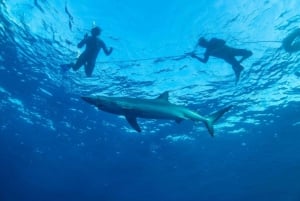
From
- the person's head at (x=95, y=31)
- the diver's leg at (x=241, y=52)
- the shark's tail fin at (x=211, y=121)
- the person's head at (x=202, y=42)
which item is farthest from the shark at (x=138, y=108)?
the diver's leg at (x=241, y=52)

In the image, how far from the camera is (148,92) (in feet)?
60.7

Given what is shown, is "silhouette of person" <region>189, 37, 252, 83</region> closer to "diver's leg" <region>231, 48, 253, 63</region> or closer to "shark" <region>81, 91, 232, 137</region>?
"diver's leg" <region>231, 48, 253, 63</region>

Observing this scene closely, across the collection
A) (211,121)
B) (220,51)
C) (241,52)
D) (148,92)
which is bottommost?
(211,121)

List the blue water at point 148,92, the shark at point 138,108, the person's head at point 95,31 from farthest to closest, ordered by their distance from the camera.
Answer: the blue water at point 148,92
the person's head at point 95,31
the shark at point 138,108

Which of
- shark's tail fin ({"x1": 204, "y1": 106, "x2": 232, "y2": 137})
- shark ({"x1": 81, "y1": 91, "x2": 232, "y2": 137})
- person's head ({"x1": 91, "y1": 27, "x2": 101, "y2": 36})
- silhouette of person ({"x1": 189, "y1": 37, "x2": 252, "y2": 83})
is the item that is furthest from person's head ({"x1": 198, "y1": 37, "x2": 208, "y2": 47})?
shark ({"x1": 81, "y1": 91, "x2": 232, "y2": 137})

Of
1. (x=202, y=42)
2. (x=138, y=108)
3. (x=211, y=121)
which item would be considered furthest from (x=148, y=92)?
(x=138, y=108)

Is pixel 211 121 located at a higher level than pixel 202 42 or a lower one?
lower

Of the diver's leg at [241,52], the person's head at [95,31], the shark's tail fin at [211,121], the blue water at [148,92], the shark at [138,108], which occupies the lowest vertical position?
the shark at [138,108]

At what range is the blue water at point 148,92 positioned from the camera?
12695 millimetres

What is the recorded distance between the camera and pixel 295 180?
53.4 m

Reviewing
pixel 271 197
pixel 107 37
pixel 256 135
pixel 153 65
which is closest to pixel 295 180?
pixel 271 197

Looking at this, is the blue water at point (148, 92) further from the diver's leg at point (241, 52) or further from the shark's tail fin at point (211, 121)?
the shark's tail fin at point (211, 121)

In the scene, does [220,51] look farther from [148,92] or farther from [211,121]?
[211,121]

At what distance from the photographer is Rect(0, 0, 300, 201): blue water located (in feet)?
41.7
